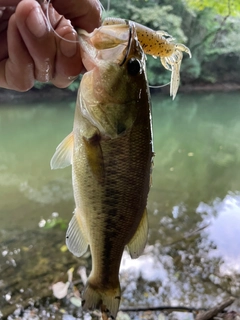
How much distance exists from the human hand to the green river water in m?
2.70

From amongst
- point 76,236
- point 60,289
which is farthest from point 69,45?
point 60,289

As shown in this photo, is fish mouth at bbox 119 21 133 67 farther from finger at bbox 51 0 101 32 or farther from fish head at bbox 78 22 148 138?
finger at bbox 51 0 101 32

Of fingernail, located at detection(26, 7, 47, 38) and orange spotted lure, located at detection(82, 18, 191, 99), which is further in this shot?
fingernail, located at detection(26, 7, 47, 38)

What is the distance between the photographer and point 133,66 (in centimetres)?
126

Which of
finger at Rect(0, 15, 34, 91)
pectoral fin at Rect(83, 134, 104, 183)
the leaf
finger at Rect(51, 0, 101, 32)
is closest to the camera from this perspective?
pectoral fin at Rect(83, 134, 104, 183)

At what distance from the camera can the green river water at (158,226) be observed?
380cm

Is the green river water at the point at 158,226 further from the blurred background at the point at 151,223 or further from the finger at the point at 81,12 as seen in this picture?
the finger at the point at 81,12

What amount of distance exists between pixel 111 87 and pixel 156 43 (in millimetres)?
291

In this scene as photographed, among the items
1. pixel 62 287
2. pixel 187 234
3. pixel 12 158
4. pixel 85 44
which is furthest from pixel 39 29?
pixel 12 158

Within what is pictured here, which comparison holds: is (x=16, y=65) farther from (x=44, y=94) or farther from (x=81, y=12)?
(x=44, y=94)

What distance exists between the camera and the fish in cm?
124

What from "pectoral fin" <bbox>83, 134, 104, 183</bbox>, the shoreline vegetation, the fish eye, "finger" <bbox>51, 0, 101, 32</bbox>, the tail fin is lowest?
the shoreline vegetation

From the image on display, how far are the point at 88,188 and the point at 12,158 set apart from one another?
7.42 m

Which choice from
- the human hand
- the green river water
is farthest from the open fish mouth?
the green river water
